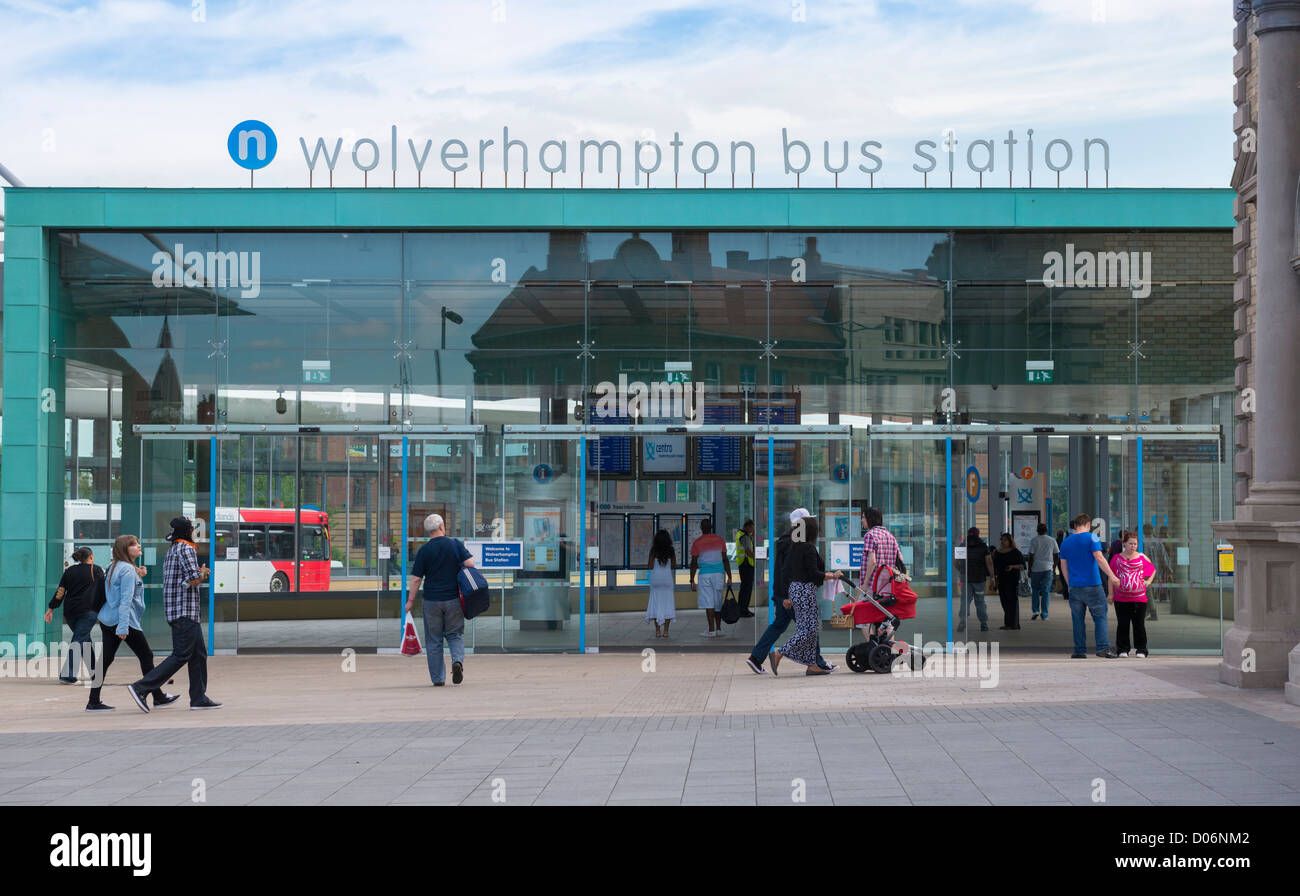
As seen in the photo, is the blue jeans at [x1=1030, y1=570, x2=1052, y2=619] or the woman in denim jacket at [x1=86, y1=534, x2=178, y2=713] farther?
the blue jeans at [x1=1030, y1=570, x2=1052, y2=619]

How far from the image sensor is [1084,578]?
51.5 feet

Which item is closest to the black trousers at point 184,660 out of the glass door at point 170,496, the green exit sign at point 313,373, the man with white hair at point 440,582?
the man with white hair at point 440,582

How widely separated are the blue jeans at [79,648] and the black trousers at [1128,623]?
11195 millimetres

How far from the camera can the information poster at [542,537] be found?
703 inches

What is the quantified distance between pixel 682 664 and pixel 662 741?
6696 mm

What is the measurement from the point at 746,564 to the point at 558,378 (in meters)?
3.36

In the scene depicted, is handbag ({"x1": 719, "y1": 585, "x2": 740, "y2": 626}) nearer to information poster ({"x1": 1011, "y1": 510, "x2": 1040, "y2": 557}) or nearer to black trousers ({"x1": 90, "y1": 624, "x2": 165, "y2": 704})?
information poster ({"x1": 1011, "y1": 510, "x2": 1040, "y2": 557})

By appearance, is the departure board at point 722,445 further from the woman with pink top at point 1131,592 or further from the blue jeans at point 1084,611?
the woman with pink top at point 1131,592

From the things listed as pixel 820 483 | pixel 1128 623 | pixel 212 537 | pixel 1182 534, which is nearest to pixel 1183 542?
pixel 1182 534

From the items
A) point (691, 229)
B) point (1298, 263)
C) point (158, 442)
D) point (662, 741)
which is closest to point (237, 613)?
point (158, 442)

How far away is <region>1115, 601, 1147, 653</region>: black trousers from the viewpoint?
53.0ft

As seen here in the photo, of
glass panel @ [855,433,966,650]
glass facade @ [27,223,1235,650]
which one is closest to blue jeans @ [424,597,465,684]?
glass facade @ [27,223,1235,650]

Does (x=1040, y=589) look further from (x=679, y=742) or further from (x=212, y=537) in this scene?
(x=212, y=537)
